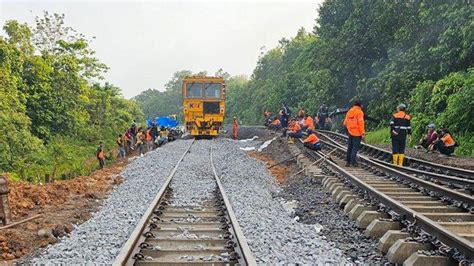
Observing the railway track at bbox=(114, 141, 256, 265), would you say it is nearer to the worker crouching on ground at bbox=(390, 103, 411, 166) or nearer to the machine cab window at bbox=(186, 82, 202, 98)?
the worker crouching on ground at bbox=(390, 103, 411, 166)

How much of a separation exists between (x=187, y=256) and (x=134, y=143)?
66.7ft

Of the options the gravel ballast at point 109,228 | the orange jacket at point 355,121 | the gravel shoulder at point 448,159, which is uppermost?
the orange jacket at point 355,121

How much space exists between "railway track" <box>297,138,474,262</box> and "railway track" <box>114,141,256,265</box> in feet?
6.25

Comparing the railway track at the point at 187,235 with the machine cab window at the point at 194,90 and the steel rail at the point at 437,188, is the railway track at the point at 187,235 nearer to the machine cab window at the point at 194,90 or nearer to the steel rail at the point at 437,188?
the steel rail at the point at 437,188

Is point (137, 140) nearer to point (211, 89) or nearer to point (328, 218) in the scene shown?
point (211, 89)

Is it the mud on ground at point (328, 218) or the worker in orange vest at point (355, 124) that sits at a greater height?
the worker in orange vest at point (355, 124)

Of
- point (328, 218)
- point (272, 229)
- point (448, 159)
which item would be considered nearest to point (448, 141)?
point (448, 159)

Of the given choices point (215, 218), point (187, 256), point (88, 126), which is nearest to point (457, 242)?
point (187, 256)

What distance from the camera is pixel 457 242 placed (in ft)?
14.4

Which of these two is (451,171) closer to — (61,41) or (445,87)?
(445,87)

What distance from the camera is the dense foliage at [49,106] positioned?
20.1 metres

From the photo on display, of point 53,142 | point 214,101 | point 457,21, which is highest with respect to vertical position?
point 457,21

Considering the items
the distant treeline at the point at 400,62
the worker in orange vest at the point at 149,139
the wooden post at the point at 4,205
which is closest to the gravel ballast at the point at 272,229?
the wooden post at the point at 4,205

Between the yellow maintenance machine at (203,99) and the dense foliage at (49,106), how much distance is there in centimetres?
671
